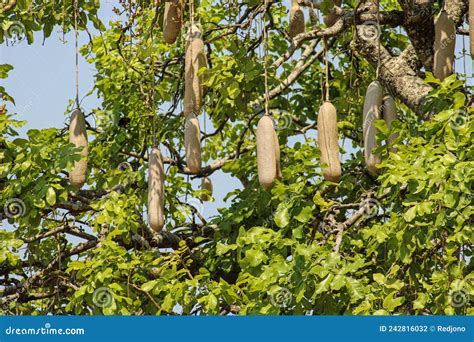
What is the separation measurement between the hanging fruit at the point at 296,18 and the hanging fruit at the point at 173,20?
0.41m

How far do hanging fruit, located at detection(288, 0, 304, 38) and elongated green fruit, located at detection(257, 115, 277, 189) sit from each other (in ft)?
2.62

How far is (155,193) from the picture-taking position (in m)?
3.81

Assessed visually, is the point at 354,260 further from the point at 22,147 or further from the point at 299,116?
the point at 299,116

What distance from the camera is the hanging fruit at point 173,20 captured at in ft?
11.5

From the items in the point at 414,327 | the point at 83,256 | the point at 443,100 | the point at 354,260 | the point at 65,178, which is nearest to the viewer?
the point at 414,327

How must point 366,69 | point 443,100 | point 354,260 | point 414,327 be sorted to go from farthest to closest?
point 366,69, point 443,100, point 354,260, point 414,327

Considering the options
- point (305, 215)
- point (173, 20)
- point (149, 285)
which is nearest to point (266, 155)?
point (173, 20)

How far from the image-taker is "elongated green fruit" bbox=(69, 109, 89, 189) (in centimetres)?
355

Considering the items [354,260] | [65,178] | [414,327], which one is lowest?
[414,327]

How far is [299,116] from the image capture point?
6062mm

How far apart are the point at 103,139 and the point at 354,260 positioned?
2.31 m

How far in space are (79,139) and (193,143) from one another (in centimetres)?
38

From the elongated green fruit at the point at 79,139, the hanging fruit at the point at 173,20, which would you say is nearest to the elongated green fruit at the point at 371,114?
the hanging fruit at the point at 173,20

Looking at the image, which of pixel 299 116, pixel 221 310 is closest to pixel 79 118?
pixel 221 310
